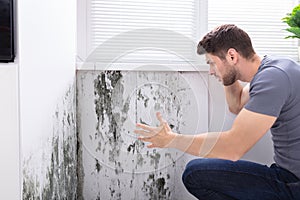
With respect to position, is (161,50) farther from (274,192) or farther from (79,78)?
(274,192)

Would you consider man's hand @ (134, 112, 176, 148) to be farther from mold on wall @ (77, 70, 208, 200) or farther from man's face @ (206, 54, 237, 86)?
mold on wall @ (77, 70, 208, 200)

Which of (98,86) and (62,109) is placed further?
(98,86)

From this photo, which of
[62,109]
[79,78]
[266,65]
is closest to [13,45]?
[62,109]

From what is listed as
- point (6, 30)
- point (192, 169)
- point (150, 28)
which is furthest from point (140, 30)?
point (6, 30)

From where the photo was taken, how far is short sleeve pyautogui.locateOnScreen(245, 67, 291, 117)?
1.44 metres

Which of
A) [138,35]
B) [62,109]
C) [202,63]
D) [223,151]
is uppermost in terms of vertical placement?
[138,35]

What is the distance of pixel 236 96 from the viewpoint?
6.75ft

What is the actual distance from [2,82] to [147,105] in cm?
130

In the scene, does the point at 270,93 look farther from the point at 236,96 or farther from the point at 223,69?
the point at 236,96

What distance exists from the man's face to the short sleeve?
22 cm

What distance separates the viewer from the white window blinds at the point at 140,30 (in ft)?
7.27

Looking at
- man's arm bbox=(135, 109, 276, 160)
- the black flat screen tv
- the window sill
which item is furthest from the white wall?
the window sill

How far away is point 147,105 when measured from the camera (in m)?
2.16

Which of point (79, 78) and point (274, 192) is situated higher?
point (79, 78)
